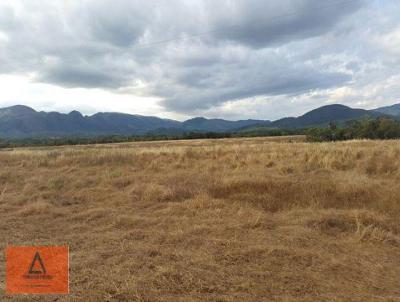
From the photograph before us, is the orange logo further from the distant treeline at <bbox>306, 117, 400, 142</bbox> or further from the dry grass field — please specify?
the distant treeline at <bbox>306, 117, 400, 142</bbox>

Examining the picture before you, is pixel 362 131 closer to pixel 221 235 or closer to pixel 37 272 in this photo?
pixel 221 235

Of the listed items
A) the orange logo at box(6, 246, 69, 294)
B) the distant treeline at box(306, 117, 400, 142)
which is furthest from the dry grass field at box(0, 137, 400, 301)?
the distant treeline at box(306, 117, 400, 142)

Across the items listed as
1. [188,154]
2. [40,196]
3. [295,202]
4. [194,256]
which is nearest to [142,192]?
[40,196]

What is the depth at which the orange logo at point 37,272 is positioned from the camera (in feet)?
14.7

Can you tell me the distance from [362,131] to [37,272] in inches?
2192

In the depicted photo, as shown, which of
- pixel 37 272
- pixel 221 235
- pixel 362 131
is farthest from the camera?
pixel 362 131

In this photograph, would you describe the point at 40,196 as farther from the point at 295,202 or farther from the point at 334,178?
the point at 334,178

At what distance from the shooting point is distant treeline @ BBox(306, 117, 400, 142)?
5226 cm

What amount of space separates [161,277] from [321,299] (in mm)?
2038

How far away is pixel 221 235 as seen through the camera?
257 inches

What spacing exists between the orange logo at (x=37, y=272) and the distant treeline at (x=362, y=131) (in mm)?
51049

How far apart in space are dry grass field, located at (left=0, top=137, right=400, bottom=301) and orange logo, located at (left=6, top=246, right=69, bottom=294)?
14 centimetres

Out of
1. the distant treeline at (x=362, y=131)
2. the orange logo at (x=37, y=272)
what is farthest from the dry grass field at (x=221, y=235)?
the distant treeline at (x=362, y=131)

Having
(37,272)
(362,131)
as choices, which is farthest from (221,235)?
Result: (362,131)
